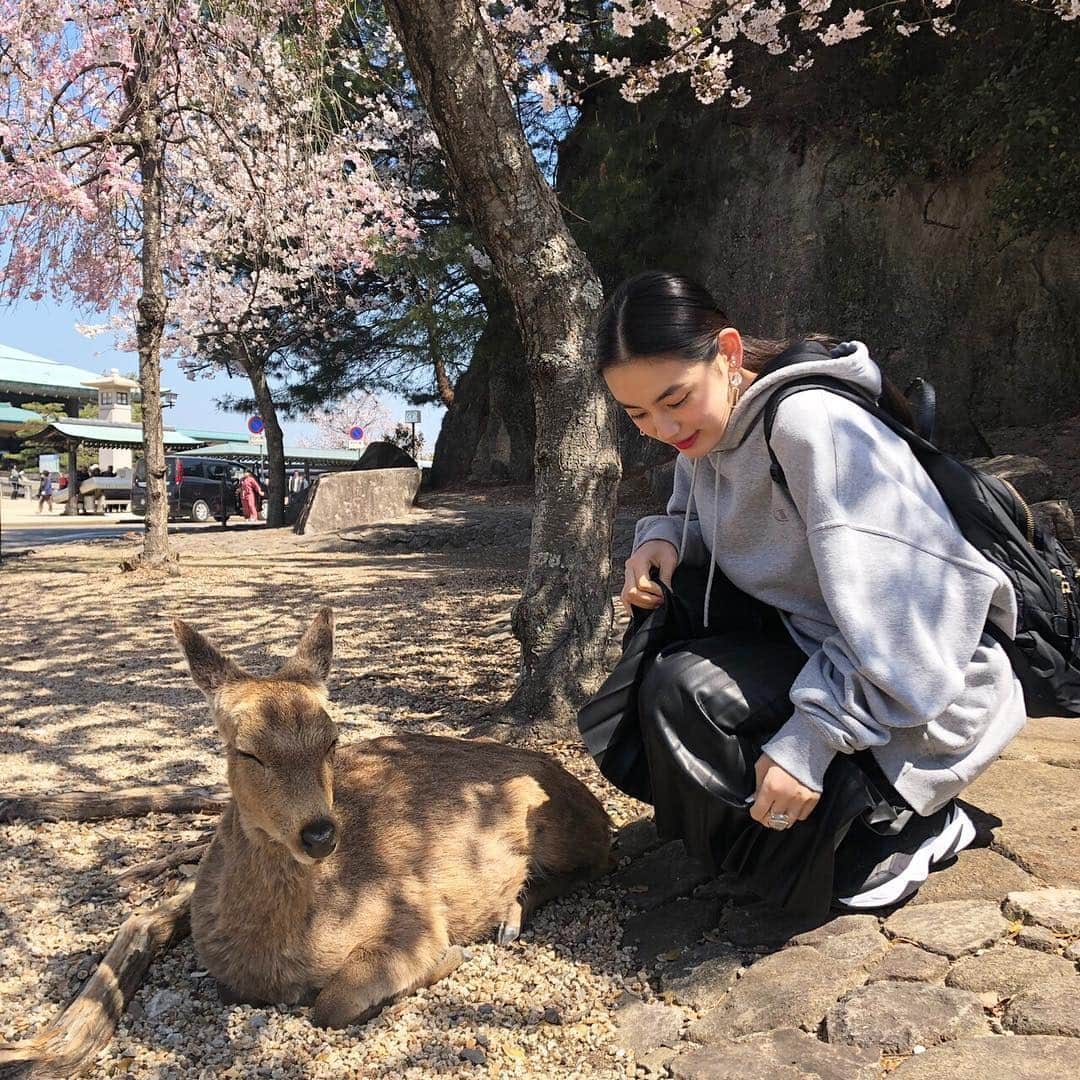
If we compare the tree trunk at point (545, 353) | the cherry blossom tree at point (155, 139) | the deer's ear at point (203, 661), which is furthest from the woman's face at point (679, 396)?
the cherry blossom tree at point (155, 139)

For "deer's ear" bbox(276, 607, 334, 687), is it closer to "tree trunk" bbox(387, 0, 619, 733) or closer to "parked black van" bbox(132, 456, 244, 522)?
"tree trunk" bbox(387, 0, 619, 733)

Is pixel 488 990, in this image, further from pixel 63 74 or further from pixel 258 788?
pixel 63 74

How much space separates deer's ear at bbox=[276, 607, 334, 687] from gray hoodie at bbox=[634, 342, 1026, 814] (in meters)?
1.43

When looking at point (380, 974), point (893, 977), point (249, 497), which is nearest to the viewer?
point (893, 977)

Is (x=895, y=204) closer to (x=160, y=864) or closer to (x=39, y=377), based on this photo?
(x=160, y=864)

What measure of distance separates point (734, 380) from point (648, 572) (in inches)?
26.2

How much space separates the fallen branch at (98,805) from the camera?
411 centimetres

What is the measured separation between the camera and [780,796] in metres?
2.22

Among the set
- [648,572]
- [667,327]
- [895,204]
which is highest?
[895,204]

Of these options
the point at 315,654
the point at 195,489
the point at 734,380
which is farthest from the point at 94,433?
the point at 734,380

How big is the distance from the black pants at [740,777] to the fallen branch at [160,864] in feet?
6.23

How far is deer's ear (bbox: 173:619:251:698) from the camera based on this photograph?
2916 mm

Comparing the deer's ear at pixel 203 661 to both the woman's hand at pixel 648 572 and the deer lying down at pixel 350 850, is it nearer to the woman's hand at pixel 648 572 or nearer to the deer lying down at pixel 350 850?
the deer lying down at pixel 350 850

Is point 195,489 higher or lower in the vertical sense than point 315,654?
lower
